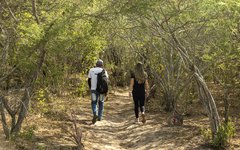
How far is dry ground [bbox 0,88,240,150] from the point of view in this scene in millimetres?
8125

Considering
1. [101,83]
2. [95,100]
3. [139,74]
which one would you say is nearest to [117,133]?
[95,100]

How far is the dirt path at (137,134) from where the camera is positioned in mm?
8406

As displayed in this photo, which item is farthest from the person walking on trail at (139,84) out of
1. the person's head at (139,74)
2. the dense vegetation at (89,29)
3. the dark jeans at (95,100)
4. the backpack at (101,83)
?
the dense vegetation at (89,29)

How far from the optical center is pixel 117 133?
9.94 metres

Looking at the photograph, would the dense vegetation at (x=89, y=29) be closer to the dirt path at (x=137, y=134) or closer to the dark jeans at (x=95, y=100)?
the dirt path at (x=137, y=134)

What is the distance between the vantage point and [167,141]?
8.63m

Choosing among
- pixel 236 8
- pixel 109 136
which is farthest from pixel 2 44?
pixel 236 8

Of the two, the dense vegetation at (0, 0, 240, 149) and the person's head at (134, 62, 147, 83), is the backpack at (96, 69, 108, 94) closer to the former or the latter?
the person's head at (134, 62, 147, 83)

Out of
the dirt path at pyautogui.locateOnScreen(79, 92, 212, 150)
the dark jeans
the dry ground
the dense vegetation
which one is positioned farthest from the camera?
the dark jeans

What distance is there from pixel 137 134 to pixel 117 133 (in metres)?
0.66

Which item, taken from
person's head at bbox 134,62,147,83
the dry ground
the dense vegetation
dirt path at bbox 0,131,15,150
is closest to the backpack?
person's head at bbox 134,62,147,83

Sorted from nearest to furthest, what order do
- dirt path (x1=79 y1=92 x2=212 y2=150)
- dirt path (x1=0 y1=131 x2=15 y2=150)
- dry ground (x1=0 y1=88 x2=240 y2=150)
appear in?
1. dirt path (x1=0 y1=131 x2=15 y2=150)
2. dry ground (x1=0 y1=88 x2=240 y2=150)
3. dirt path (x1=79 y1=92 x2=212 y2=150)

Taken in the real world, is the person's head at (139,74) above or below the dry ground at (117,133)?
above

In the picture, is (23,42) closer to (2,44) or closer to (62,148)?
(2,44)
